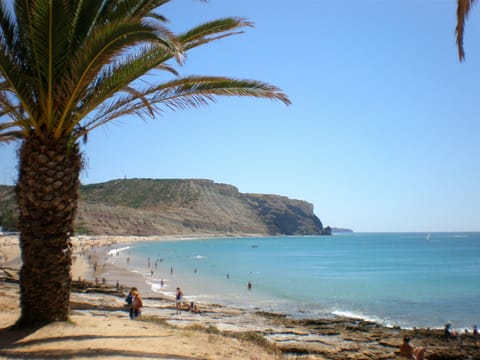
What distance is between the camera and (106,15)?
7.60 metres

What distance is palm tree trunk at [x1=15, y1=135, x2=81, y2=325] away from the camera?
7094mm

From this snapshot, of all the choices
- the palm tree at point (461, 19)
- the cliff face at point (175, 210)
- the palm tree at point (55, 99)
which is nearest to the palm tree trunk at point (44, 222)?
the palm tree at point (55, 99)

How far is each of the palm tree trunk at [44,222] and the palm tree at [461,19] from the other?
20.3 ft

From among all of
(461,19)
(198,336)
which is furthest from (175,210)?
(461,19)

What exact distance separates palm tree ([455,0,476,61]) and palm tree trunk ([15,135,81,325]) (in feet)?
20.3

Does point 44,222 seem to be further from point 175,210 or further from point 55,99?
point 175,210

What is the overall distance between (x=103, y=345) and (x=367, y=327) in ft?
47.0

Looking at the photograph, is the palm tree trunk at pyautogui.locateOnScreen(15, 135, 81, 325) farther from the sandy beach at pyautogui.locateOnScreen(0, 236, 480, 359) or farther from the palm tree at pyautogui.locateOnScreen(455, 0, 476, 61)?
the palm tree at pyautogui.locateOnScreen(455, 0, 476, 61)

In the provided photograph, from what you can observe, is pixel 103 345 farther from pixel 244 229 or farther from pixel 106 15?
pixel 244 229

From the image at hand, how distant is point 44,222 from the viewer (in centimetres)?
716

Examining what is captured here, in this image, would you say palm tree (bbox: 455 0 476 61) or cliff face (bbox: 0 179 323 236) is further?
cliff face (bbox: 0 179 323 236)

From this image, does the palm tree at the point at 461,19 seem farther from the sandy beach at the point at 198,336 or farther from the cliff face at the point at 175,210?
the cliff face at the point at 175,210

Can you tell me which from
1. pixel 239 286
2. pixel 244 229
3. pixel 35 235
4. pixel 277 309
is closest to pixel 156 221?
pixel 244 229

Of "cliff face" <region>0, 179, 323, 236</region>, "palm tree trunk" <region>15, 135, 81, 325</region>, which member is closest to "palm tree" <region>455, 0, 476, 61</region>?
"palm tree trunk" <region>15, 135, 81, 325</region>
